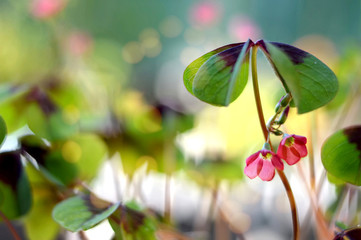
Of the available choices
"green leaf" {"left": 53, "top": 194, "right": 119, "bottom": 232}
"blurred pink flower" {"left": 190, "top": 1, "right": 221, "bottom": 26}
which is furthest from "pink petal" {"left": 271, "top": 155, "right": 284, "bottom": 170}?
"blurred pink flower" {"left": 190, "top": 1, "right": 221, "bottom": 26}

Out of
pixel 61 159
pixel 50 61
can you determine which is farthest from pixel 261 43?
pixel 50 61

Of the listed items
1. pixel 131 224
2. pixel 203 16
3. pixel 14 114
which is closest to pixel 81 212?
pixel 131 224

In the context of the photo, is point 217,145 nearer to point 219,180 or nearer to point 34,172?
point 219,180

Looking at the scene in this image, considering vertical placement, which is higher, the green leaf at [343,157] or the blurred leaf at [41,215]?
the green leaf at [343,157]

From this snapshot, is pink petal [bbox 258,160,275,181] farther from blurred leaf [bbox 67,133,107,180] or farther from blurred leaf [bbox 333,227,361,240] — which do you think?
blurred leaf [bbox 67,133,107,180]

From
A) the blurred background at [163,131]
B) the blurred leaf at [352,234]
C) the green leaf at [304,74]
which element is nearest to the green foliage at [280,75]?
the green leaf at [304,74]

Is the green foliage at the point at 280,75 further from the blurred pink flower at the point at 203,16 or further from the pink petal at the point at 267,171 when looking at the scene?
the blurred pink flower at the point at 203,16
